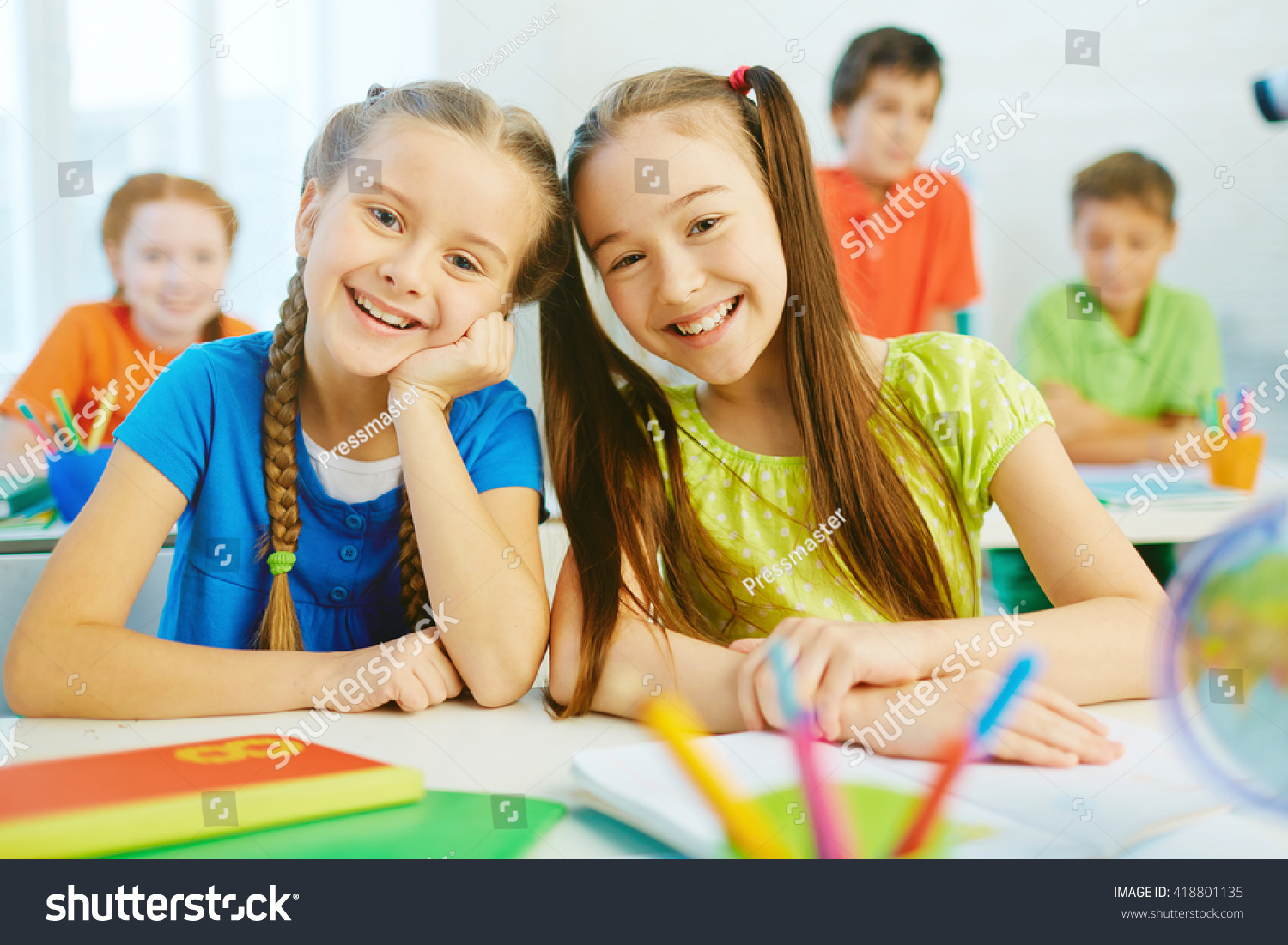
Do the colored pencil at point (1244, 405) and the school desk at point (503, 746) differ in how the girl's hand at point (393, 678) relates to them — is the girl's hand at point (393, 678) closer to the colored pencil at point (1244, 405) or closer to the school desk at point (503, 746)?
the school desk at point (503, 746)

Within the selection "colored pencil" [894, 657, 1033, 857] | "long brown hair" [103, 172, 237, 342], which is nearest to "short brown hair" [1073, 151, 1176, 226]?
"colored pencil" [894, 657, 1033, 857]

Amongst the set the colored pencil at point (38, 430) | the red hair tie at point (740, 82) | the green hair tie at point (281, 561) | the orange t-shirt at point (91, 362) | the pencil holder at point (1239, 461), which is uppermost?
the red hair tie at point (740, 82)

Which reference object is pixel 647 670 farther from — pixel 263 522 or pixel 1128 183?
pixel 1128 183

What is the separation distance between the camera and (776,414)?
828 millimetres

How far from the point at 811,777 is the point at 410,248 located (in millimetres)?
504

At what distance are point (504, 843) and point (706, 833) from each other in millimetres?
86

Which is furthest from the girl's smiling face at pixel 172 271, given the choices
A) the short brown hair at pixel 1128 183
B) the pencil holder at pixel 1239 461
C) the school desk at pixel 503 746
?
the pencil holder at pixel 1239 461

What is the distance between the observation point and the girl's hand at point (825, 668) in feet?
1.55

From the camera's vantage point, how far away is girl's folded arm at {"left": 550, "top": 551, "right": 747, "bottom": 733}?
1.75ft

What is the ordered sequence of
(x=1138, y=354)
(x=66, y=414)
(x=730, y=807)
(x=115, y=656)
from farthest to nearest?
(x=1138, y=354)
(x=66, y=414)
(x=115, y=656)
(x=730, y=807)

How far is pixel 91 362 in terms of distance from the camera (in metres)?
0.98

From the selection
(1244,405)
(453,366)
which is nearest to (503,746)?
(453,366)

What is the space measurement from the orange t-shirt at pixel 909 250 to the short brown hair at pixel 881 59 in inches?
4.8
